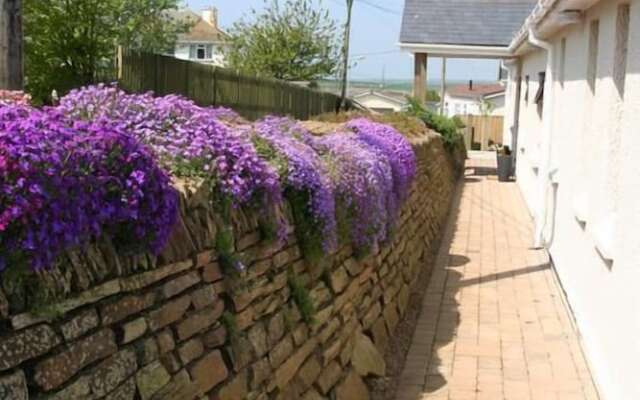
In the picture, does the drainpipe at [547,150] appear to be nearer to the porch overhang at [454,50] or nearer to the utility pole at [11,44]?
the utility pole at [11,44]

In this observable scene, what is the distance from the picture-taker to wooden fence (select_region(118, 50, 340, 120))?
24.6ft

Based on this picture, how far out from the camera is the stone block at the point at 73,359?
2.30 m

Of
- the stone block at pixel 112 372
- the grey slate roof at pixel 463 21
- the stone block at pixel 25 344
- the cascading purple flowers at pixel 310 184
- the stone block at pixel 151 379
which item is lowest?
the stone block at pixel 151 379

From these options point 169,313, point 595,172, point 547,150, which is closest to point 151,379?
point 169,313

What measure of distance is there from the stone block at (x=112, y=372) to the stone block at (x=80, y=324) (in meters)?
0.13

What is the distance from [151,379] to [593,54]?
630cm

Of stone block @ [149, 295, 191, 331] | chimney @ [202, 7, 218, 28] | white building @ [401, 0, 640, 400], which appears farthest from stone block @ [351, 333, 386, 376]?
chimney @ [202, 7, 218, 28]

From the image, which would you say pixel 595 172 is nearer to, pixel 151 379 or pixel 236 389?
pixel 236 389

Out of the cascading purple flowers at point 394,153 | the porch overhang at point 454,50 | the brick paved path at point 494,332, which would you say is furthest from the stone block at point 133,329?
the porch overhang at point 454,50

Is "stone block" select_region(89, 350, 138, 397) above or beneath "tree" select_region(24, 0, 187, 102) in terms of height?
beneath

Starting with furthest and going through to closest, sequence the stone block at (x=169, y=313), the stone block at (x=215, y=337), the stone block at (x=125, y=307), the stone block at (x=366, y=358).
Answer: the stone block at (x=366, y=358), the stone block at (x=215, y=337), the stone block at (x=169, y=313), the stone block at (x=125, y=307)

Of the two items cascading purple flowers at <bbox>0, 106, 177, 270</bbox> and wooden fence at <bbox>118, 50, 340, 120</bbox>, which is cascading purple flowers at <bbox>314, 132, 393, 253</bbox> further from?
cascading purple flowers at <bbox>0, 106, 177, 270</bbox>

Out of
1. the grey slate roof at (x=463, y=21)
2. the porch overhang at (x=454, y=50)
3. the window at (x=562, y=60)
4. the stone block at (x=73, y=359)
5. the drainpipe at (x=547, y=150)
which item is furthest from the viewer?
the grey slate roof at (x=463, y=21)

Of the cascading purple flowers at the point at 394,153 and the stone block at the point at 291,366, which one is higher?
the cascading purple flowers at the point at 394,153
